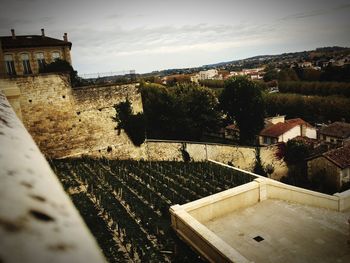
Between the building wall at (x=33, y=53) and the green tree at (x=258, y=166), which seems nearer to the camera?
the green tree at (x=258, y=166)

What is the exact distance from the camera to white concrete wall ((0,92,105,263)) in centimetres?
43

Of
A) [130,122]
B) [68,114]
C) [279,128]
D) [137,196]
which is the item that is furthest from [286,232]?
[279,128]

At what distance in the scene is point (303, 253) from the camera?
8.31 m

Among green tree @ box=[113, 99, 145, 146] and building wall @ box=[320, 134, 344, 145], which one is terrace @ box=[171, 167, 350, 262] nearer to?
green tree @ box=[113, 99, 145, 146]

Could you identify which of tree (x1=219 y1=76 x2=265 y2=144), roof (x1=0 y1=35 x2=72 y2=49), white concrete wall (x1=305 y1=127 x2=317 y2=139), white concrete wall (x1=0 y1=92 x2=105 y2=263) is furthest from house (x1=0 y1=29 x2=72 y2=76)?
white concrete wall (x1=305 y1=127 x2=317 y2=139)

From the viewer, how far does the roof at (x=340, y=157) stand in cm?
2397

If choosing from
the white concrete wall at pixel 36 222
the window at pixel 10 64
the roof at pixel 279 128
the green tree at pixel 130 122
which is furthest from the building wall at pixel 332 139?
the white concrete wall at pixel 36 222

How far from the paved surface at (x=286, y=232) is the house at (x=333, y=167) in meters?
14.2

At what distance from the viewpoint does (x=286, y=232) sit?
31.3 ft

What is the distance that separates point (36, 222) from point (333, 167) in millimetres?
27698

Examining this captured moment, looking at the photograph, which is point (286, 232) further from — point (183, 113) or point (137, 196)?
point (183, 113)

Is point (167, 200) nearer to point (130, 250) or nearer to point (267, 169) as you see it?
point (130, 250)

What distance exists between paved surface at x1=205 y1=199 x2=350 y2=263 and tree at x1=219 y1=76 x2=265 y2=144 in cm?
1796

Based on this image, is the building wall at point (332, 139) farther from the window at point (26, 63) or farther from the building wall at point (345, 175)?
the window at point (26, 63)
